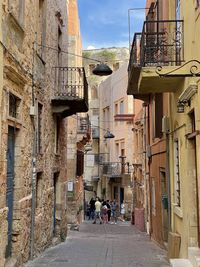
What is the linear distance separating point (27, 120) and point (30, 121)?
298 mm

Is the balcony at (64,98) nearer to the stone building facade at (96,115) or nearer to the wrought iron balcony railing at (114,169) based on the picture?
the wrought iron balcony railing at (114,169)

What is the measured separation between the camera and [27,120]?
10.2 metres

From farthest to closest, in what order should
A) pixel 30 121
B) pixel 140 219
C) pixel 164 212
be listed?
pixel 140 219, pixel 164 212, pixel 30 121

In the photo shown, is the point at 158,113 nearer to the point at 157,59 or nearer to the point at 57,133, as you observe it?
the point at 57,133

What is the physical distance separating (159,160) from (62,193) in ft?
13.2

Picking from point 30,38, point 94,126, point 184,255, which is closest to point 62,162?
point 30,38

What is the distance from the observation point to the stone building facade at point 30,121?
8133mm

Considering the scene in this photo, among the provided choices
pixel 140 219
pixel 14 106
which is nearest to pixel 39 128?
pixel 14 106

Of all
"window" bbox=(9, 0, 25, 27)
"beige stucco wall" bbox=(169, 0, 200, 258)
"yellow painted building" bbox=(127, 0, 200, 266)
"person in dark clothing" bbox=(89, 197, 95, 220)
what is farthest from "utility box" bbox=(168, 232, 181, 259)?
"person in dark clothing" bbox=(89, 197, 95, 220)

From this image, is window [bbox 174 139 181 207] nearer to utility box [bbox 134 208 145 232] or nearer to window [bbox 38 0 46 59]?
window [bbox 38 0 46 59]

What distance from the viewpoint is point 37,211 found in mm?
11211

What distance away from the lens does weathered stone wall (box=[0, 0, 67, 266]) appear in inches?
315

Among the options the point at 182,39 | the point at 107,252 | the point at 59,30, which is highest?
the point at 59,30

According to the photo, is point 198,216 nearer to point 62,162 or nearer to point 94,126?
point 62,162
